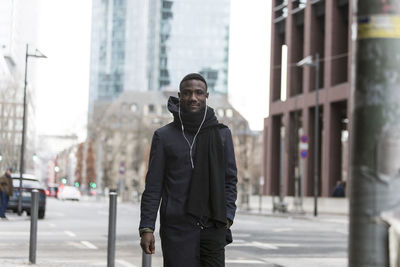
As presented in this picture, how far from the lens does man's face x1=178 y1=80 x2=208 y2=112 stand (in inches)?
200

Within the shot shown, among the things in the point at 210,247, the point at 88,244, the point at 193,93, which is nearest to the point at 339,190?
the point at 88,244

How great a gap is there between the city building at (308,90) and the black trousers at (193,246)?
126 ft

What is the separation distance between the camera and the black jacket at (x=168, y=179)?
5.07 meters

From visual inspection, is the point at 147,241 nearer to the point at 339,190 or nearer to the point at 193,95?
the point at 193,95

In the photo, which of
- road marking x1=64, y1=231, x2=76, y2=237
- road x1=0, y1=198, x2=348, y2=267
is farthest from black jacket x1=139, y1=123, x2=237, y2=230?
road marking x1=64, y1=231, x2=76, y2=237

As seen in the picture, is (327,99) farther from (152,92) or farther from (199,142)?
(152,92)

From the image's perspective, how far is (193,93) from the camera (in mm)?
5082

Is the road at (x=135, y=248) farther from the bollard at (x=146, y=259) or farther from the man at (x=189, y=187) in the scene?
the man at (x=189, y=187)

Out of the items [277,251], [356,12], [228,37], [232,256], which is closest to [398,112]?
[356,12]

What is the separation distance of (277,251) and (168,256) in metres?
10.4

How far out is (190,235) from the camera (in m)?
5.06

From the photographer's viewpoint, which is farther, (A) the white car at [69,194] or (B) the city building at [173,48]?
(B) the city building at [173,48]

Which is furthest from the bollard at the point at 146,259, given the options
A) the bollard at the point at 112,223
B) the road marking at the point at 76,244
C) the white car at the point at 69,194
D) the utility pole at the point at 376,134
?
the white car at the point at 69,194

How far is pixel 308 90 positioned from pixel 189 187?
47.8 m
